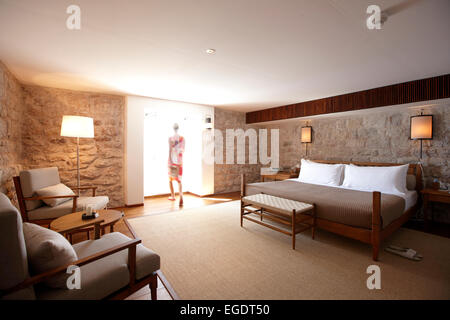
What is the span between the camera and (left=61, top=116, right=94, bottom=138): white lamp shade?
333 centimetres

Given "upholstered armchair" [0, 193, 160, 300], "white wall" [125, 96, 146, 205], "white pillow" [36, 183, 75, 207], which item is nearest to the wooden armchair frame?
"upholstered armchair" [0, 193, 160, 300]

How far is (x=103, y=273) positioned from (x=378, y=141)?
4906 mm

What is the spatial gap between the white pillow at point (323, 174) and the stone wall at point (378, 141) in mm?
709

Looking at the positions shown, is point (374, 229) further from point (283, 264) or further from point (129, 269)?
point (129, 269)

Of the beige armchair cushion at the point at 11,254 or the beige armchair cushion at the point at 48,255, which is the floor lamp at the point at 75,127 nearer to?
the beige armchair cushion at the point at 48,255

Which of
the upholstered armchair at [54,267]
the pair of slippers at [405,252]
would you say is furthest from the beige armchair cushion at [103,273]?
the pair of slippers at [405,252]

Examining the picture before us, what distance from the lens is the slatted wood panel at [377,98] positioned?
9.63 ft

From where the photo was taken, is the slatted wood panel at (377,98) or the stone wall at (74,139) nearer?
the slatted wood panel at (377,98)

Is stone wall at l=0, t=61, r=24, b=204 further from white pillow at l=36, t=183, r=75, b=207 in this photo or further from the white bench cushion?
the white bench cushion

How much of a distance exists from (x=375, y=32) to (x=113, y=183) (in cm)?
475

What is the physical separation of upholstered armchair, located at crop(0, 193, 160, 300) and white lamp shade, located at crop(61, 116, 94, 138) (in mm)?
2366

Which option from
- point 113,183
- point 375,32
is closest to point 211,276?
point 375,32

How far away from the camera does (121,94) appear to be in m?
4.25
